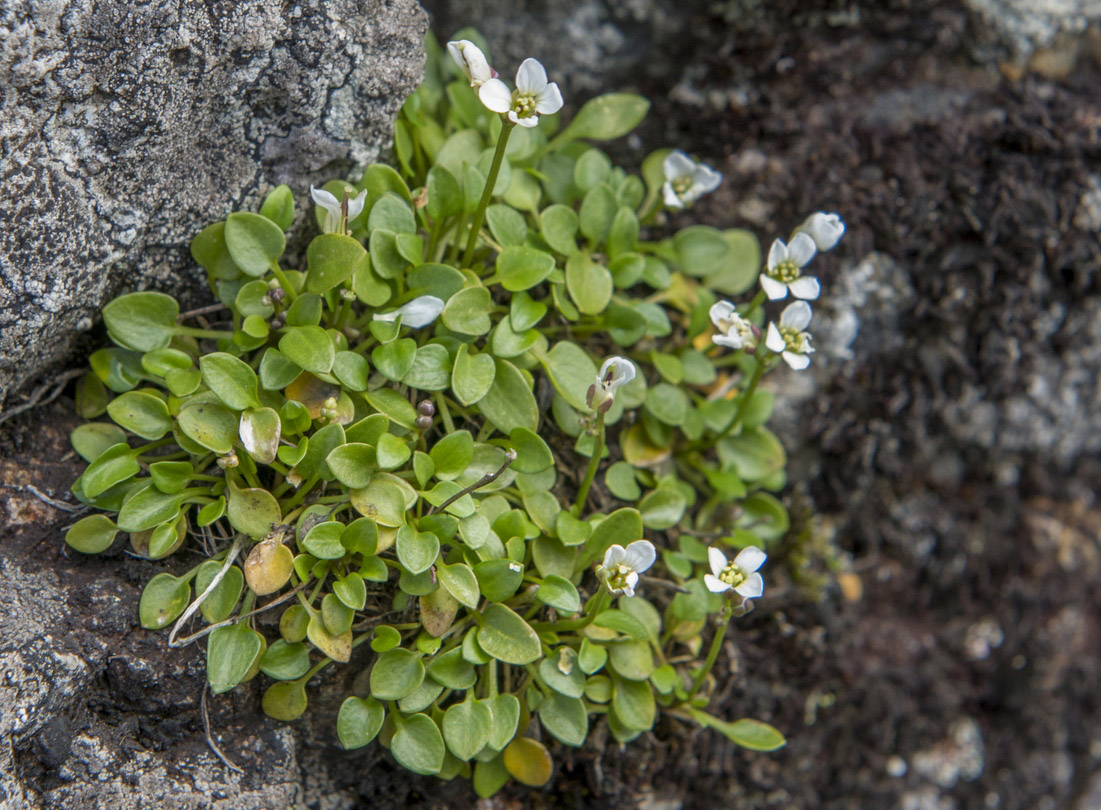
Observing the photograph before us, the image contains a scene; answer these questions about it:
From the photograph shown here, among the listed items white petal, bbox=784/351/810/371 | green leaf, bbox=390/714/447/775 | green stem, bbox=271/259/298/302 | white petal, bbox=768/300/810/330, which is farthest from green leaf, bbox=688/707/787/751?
green stem, bbox=271/259/298/302

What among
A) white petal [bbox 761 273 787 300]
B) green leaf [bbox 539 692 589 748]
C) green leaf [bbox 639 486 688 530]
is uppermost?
white petal [bbox 761 273 787 300]

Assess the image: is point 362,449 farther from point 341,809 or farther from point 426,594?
point 341,809

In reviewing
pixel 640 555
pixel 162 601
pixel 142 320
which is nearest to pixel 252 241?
pixel 142 320

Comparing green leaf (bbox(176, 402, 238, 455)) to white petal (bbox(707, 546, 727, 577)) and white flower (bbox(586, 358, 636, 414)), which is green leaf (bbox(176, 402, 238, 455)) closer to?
white flower (bbox(586, 358, 636, 414))

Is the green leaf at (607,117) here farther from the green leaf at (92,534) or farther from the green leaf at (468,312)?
the green leaf at (92,534)

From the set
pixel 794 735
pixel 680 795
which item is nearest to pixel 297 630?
pixel 680 795

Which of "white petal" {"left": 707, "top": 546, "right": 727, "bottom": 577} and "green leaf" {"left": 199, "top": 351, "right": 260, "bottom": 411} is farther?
"white petal" {"left": 707, "top": 546, "right": 727, "bottom": 577}

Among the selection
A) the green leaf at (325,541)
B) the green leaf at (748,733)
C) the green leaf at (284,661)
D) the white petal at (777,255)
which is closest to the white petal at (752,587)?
the green leaf at (748,733)
